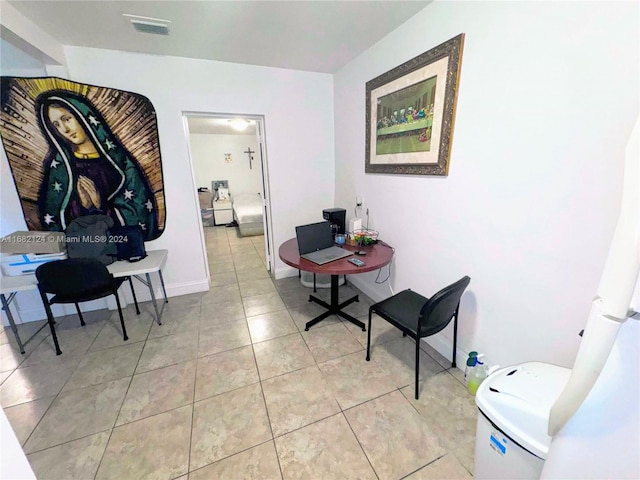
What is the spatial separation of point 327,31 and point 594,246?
227 cm

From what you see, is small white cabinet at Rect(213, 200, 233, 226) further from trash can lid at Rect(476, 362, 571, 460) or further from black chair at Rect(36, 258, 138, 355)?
trash can lid at Rect(476, 362, 571, 460)

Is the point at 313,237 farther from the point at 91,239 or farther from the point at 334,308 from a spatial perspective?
the point at 91,239

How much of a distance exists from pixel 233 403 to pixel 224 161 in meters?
6.55

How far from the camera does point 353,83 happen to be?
276 cm

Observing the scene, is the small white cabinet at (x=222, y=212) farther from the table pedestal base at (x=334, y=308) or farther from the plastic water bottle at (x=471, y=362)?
the plastic water bottle at (x=471, y=362)

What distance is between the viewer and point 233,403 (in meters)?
1.70

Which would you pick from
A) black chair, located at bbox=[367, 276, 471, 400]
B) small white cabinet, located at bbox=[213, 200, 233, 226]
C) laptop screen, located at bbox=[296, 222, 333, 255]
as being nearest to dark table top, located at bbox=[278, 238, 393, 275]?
laptop screen, located at bbox=[296, 222, 333, 255]

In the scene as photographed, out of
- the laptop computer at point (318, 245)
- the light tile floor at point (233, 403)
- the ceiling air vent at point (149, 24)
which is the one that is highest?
the ceiling air vent at point (149, 24)

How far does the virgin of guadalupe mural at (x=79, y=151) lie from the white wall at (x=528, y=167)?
8.39 feet

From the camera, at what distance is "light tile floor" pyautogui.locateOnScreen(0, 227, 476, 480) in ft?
4.45

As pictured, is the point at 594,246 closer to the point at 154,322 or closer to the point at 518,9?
the point at 518,9

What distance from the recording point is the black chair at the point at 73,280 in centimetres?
201

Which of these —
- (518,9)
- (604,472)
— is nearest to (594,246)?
(604,472)

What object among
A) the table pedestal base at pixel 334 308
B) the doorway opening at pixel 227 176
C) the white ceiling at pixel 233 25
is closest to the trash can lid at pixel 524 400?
the table pedestal base at pixel 334 308
